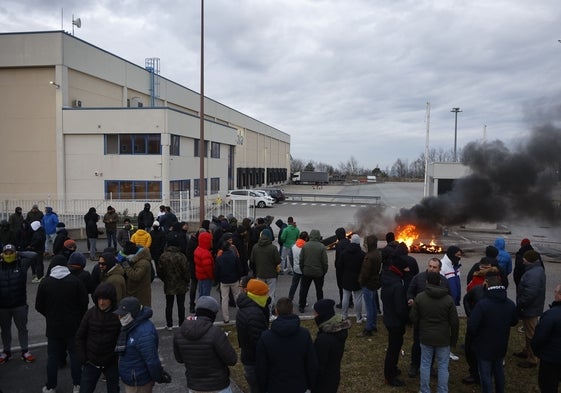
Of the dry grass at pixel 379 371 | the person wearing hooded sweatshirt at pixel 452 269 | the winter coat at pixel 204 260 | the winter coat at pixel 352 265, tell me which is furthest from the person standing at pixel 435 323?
the winter coat at pixel 204 260

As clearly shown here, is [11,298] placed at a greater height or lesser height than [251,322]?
lesser

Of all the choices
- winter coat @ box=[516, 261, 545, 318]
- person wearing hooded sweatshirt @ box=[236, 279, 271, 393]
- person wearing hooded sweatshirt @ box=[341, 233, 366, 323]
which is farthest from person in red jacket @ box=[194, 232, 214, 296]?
winter coat @ box=[516, 261, 545, 318]

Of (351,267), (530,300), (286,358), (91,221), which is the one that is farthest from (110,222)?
(530,300)

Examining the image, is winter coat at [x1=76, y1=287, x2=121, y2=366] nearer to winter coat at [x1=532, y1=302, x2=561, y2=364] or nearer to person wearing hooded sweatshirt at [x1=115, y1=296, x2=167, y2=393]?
person wearing hooded sweatshirt at [x1=115, y1=296, x2=167, y2=393]

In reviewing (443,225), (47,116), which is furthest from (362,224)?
(47,116)

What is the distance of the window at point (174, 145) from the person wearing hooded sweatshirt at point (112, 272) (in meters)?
20.1

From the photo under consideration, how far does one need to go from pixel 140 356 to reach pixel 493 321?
385 centimetres

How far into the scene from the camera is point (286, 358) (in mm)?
3891

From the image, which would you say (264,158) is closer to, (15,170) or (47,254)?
(15,170)

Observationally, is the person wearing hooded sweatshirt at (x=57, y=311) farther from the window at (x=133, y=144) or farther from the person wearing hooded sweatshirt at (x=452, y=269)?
the window at (x=133, y=144)

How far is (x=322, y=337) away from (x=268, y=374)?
596 mm

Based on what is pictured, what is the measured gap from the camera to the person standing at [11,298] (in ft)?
19.8

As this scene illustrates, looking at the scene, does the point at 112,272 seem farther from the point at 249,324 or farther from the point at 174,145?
the point at 174,145

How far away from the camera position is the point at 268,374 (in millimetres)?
4012
